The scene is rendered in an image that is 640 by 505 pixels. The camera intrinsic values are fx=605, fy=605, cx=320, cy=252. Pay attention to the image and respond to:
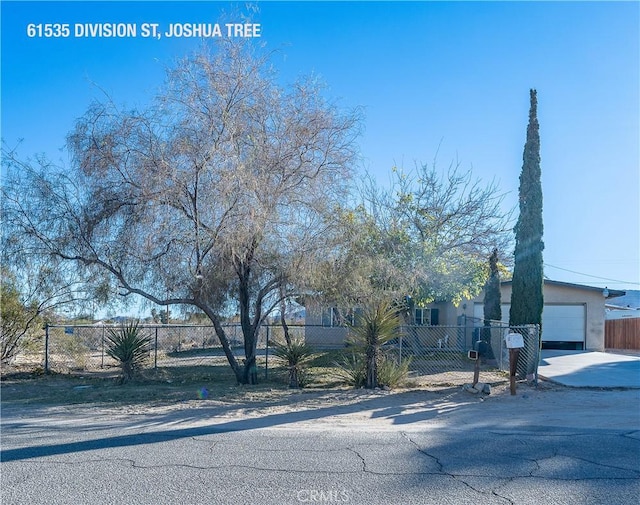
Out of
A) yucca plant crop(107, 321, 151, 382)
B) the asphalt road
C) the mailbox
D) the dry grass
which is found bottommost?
the dry grass

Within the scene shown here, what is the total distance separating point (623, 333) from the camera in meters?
33.6

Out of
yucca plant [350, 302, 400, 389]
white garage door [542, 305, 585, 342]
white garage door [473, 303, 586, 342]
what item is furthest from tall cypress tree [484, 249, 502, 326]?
yucca plant [350, 302, 400, 389]

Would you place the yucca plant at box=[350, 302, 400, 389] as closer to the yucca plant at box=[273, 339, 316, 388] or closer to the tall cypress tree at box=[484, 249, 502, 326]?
the yucca plant at box=[273, 339, 316, 388]

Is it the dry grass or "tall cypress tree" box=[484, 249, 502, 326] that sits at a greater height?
"tall cypress tree" box=[484, 249, 502, 326]

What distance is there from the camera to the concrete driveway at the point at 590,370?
14.4 metres

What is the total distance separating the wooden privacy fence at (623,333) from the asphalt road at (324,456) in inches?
963

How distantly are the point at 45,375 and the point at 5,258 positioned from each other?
441cm

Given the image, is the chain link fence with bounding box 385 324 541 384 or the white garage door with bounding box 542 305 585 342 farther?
the white garage door with bounding box 542 305 585 342

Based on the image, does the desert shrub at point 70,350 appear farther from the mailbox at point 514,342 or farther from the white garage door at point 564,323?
the white garage door at point 564,323

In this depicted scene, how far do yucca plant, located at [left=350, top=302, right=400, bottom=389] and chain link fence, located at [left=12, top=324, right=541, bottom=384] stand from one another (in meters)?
0.45

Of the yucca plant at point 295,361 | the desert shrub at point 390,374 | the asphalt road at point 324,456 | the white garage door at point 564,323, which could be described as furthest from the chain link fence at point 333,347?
the white garage door at point 564,323

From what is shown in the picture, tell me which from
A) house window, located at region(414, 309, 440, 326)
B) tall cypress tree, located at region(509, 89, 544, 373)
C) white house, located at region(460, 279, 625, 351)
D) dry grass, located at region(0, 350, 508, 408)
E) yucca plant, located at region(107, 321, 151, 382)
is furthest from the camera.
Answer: house window, located at region(414, 309, 440, 326)

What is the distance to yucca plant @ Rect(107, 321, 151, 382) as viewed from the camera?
1462 cm

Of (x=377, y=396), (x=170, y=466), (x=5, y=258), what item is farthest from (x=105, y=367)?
(x=170, y=466)
